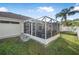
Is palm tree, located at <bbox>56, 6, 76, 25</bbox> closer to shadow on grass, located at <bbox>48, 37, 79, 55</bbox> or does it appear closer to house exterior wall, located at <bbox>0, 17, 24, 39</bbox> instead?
shadow on grass, located at <bbox>48, 37, 79, 55</bbox>

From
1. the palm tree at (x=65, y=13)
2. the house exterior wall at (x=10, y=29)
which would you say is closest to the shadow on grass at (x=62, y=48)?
the palm tree at (x=65, y=13)

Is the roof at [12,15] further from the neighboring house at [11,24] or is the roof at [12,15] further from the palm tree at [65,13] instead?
the palm tree at [65,13]

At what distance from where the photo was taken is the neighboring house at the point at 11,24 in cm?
506

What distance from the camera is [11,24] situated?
513 cm

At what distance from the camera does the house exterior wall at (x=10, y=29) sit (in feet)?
16.7

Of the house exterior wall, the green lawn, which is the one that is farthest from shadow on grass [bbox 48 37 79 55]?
the house exterior wall

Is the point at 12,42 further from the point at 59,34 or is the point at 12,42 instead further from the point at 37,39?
the point at 59,34

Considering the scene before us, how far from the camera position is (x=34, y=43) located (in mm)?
5145

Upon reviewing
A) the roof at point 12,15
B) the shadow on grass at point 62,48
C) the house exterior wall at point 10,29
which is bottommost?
the shadow on grass at point 62,48

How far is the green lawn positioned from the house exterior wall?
95 mm

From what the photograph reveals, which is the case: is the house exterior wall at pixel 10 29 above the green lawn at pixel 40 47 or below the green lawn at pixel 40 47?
above

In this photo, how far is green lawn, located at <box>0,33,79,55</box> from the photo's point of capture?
5.11 m

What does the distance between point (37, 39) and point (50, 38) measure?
25 centimetres
